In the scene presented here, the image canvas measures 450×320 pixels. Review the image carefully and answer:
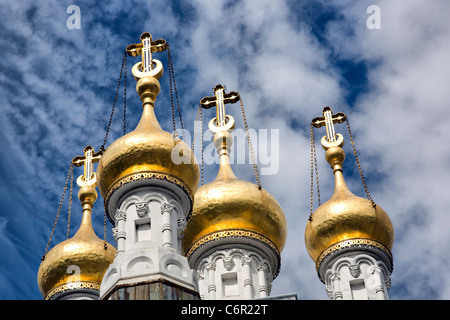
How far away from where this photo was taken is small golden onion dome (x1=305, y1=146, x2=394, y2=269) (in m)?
20.2

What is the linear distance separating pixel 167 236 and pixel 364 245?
17.3 ft

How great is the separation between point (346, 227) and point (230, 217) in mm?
2287

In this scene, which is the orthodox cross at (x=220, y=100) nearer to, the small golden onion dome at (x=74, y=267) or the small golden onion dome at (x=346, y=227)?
the small golden onion dome at (x=346, y=227)

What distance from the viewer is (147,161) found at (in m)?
17.2

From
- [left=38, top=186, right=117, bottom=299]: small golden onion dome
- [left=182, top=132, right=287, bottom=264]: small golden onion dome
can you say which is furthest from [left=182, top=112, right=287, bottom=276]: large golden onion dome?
[left=38, top=186, right=117, bottom=299]: small golden onion dome

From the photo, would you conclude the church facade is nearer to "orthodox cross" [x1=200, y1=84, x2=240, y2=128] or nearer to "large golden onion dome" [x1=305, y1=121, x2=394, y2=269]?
"large golden onion dome" [x1=305, y1=121, x2=394, y2=269]

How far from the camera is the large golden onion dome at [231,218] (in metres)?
20.0

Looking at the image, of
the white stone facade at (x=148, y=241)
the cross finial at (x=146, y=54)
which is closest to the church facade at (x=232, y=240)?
the cross finial at (x=146, y=54)

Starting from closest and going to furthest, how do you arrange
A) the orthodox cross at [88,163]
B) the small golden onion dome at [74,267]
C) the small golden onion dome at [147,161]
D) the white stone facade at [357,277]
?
the small golden onion dome at [147,161] → the white stone facade at [357,277] → the small golden onion dome at [74,267] → the orthodox cross at [88,163]

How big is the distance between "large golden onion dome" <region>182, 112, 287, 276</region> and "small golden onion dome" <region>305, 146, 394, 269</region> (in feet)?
2.71

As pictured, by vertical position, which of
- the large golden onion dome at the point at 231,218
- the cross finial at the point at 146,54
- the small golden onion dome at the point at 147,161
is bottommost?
the small golden onion dome at the point at 147,161

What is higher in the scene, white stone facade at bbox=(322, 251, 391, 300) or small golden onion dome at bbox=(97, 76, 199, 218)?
small golden onion dome at bbox=(97, 76, 199, 218)
